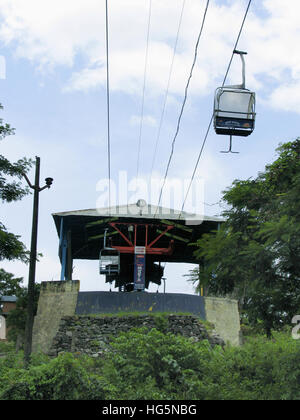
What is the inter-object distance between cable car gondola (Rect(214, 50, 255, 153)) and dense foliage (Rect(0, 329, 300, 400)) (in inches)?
247

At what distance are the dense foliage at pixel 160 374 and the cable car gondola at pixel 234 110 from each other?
20.6 feet

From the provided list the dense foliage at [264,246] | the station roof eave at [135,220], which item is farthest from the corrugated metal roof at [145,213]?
the dense foliage at [264,246]

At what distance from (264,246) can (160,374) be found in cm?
546

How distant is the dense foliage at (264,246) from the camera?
12.0 metres

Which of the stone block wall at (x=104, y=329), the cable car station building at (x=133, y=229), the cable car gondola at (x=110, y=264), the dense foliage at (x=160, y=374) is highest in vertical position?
the cable car station building at (x=133, y=229)

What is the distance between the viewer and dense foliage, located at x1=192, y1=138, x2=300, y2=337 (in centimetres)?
1199

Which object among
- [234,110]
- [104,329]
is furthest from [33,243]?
[234,110]

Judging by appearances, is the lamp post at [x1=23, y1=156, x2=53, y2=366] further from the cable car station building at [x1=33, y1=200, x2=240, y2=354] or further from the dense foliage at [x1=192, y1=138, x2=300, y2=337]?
the dense foliage at [x1=192, y1=138, x2=300, y2=337]

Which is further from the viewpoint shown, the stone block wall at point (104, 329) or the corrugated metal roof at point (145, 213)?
the corrugated metal roof at point (145, 213)

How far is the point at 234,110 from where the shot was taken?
14156mm

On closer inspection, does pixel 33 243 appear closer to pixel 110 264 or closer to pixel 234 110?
pixel 234 110

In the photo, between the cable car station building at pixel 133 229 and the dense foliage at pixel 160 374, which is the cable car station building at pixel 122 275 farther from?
the dense foliage at pixel 160 374
